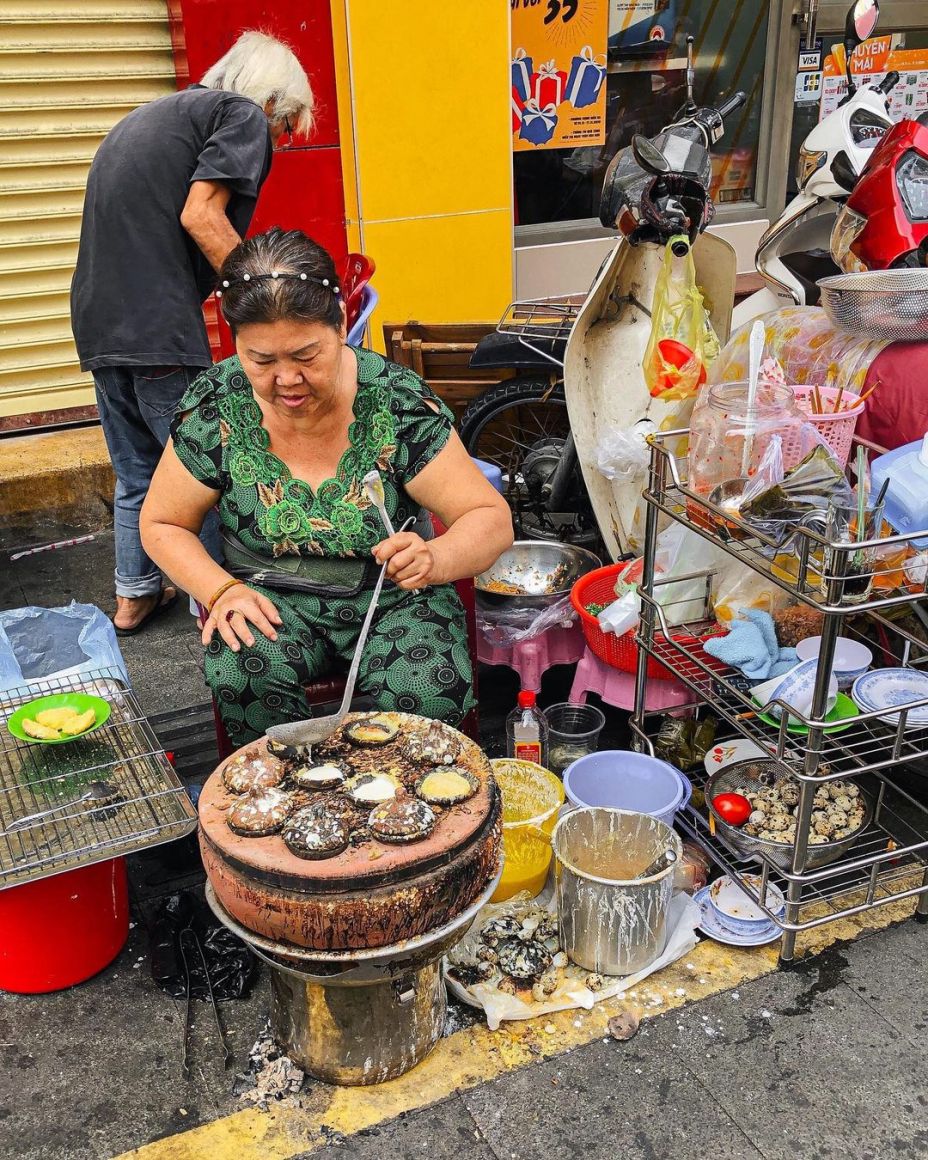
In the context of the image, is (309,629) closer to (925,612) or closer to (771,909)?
(771,909)

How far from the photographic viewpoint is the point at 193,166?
3543 millimetres

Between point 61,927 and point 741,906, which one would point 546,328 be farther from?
point 61,927

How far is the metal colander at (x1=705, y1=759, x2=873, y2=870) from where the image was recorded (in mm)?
2609

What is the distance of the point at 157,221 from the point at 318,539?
63.3 inches

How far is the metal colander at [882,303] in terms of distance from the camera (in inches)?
104

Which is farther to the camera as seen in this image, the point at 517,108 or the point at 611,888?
the point at 517,108

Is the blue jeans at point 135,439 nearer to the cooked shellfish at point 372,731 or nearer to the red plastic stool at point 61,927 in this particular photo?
the red plastic stool at point 61,927

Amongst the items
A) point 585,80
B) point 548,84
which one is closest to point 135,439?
point 548,84

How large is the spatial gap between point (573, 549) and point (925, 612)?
1.31 meters

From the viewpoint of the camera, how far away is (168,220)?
141 inches

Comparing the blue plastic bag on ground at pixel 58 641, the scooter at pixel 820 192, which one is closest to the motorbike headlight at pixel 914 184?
the scooter at pixel 820 192

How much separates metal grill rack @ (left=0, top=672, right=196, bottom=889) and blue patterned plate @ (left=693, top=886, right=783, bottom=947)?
4.18 ft

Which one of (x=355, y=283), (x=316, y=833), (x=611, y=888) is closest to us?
(x=316, y=833)

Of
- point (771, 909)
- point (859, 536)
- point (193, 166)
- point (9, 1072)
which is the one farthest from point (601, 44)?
point (9, 1072)
